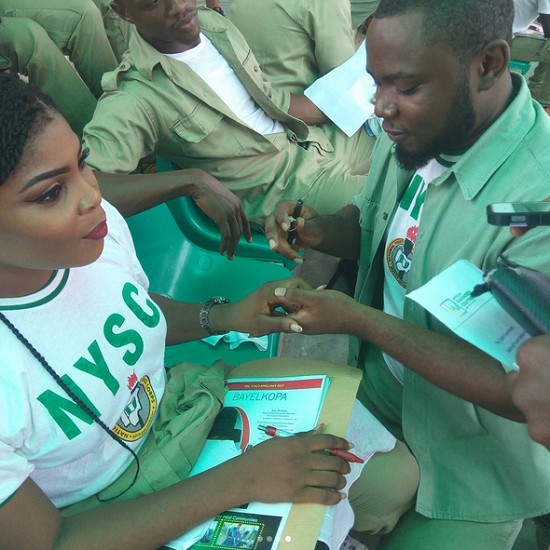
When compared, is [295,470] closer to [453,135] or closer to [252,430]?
[252,430]

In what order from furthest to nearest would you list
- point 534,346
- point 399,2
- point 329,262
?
point 329,262, point 399,2, point 534,346

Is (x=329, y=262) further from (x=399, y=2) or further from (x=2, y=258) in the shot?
(x=2, y=258)

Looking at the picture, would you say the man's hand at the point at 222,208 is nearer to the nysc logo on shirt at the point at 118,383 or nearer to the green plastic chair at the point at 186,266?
the green plastic chair at the point at 186,266

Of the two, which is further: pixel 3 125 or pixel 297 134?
pixel 297 134

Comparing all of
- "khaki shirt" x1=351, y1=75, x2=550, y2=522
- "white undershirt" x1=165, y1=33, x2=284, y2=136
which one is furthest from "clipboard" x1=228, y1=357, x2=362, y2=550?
"white undershirt" x1=165, y1=33, x2=284, y2=136

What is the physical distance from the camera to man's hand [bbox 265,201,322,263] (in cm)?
175

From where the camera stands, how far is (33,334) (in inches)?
41.2

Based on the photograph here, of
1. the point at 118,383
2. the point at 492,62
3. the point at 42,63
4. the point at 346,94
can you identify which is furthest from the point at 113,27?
the point at 118,383

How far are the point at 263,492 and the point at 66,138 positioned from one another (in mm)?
776

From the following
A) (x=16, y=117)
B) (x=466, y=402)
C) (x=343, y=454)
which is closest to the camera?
(x=16, y=117)

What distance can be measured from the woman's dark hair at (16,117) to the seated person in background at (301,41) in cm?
186

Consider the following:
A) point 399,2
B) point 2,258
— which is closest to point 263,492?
point 2,258

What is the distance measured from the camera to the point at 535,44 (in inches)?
143

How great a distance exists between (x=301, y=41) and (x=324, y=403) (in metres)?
1.97
